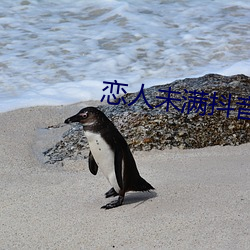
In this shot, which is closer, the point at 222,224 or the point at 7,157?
the point at 222,224

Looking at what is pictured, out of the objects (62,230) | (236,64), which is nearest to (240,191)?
(62,230)

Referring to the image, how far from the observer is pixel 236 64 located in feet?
24.8

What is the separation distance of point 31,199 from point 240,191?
4.05ft

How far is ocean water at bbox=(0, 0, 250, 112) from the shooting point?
7309 millimetres

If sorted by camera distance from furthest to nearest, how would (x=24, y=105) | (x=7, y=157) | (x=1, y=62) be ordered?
(x=1, y=62) → (x=24, y=105) → (x=7, y=157)

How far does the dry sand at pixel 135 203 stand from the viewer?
134 inches

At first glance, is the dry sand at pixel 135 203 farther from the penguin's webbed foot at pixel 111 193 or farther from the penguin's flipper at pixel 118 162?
the penguin's flipper at pixel 118 162

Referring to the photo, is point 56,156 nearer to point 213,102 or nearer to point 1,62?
point 213,102

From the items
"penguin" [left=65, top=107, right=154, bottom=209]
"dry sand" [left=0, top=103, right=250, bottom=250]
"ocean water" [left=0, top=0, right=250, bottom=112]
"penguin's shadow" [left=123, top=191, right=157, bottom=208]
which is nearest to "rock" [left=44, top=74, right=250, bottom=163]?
"dry sand" [left=0, top=103, right=250, bottom=250]

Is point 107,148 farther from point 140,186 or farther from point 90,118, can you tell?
point 140,186

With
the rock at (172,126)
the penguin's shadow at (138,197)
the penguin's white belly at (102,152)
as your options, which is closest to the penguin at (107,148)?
the penguin's white belly at (102,152)

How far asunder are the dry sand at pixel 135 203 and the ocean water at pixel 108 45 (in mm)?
1912

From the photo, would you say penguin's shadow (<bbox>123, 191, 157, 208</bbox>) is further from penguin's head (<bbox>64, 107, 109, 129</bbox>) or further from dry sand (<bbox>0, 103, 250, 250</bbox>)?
penguin's head (<bbox>64, 107, 109, 129</bbox>)

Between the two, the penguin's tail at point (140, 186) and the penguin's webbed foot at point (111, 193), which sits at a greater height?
the penguin's tail at point (140, 186)
